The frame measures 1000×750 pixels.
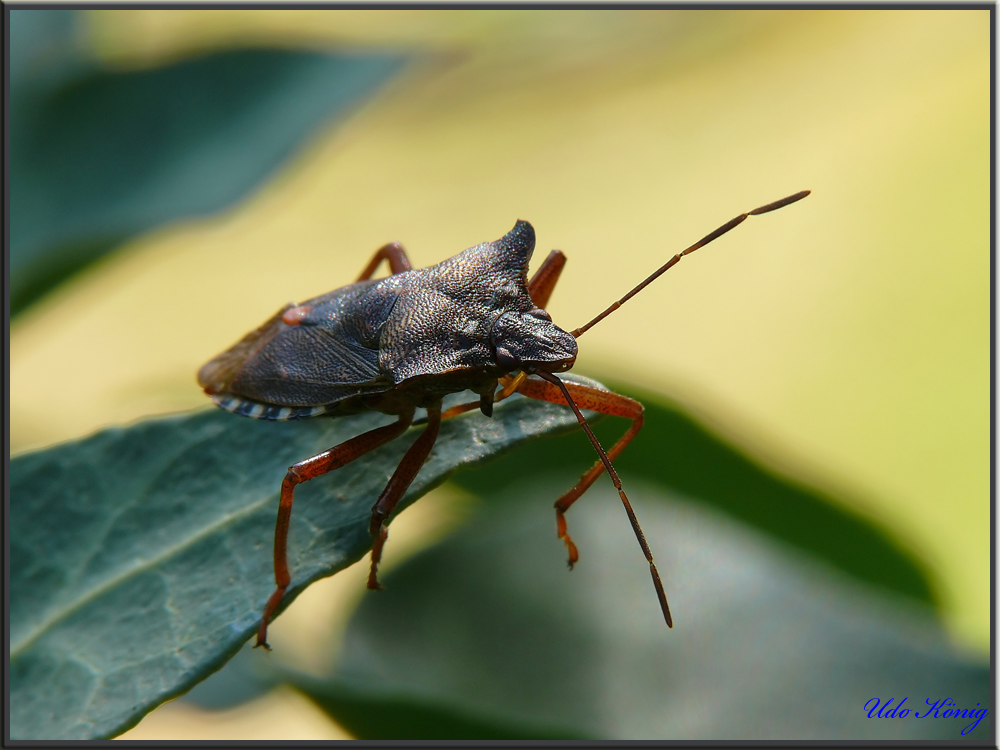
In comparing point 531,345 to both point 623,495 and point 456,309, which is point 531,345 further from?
point 623,495

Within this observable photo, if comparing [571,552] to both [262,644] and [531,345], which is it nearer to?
[531,345]

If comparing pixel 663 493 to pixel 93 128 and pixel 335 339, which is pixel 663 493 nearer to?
pixel 335 339

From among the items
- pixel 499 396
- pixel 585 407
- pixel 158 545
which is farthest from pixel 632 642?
pixel 158 545

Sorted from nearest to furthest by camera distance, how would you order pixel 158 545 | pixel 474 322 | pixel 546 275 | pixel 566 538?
pixel 158 545
pixel 474 322
pixel 566 538
pixel 546 275

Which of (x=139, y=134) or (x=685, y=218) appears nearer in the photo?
(x=139, y=134)

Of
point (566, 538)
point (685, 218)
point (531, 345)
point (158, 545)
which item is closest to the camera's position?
point (158, 545)

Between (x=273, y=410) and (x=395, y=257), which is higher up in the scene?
(x=395, y=257)

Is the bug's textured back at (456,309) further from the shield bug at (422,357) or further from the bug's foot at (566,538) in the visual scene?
the bug's foot at (566,538)
